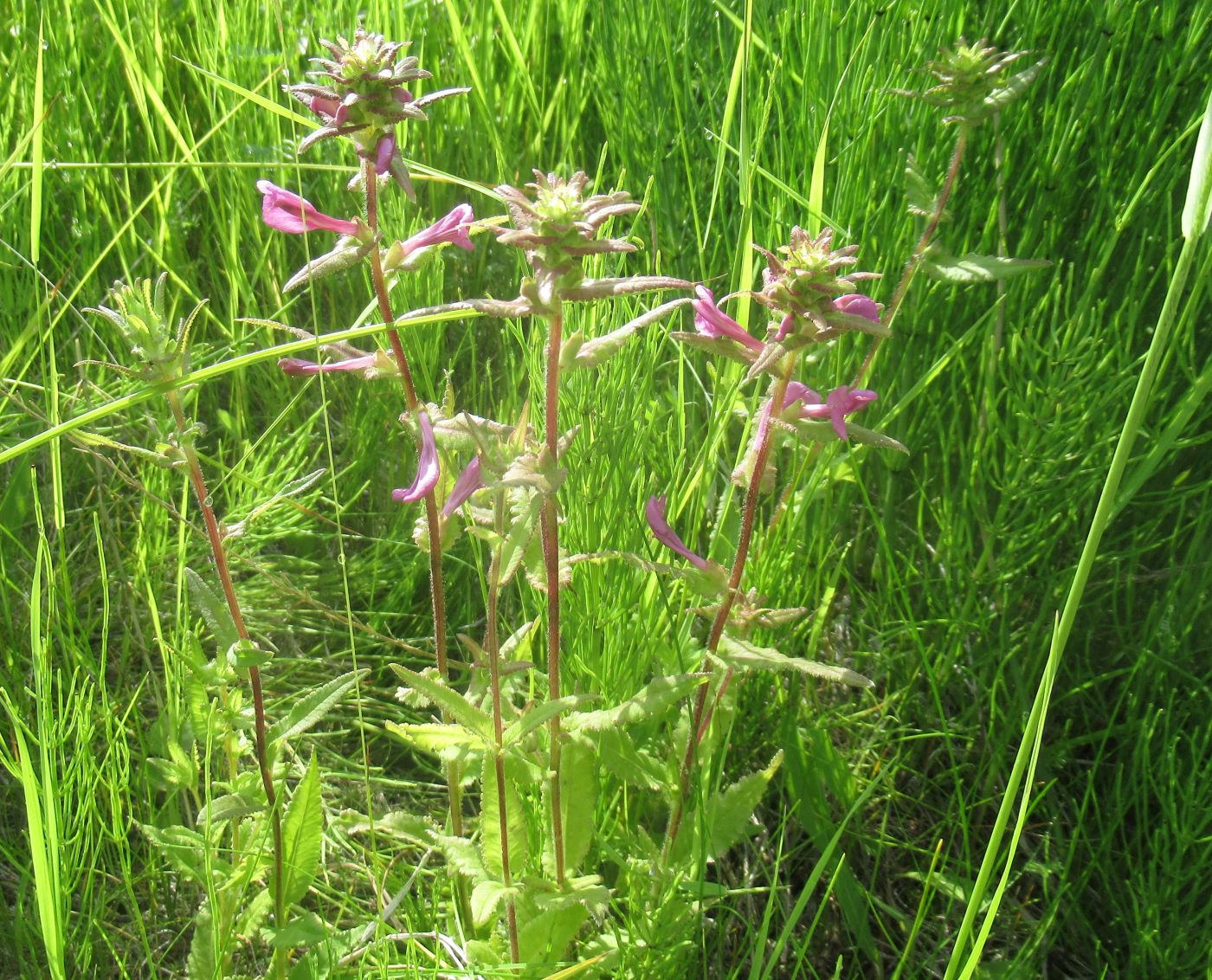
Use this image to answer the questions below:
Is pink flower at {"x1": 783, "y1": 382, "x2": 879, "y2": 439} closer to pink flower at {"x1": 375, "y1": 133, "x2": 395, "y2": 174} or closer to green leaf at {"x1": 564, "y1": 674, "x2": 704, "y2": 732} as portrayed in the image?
green leaf at {"x1": 564, "y1": 674, "x2": 704, "y2": 732}

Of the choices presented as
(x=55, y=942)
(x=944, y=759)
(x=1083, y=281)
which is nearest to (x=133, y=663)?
(x=55, y=942)

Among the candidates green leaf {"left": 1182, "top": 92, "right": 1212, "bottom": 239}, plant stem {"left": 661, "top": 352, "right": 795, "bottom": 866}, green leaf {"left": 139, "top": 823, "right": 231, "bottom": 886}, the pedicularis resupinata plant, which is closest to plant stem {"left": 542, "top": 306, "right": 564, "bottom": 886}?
the pedicularis resupinata plant

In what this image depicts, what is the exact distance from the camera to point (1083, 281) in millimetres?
1350

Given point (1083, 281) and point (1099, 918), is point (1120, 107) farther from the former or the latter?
point (1099, 918)

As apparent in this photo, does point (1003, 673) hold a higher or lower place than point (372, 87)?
lower

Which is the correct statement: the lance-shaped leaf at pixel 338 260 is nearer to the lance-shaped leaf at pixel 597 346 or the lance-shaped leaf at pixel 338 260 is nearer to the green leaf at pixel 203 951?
the lance-shaped leaf at pixel 597 346

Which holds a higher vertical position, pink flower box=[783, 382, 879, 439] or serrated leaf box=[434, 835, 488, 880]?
pink flower box=[783, 382, 879, 439]

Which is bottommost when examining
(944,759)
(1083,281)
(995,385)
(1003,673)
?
(944,759)

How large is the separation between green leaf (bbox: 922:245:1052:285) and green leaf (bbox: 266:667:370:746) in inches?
29.4

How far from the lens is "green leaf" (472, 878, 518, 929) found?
0.93 meters

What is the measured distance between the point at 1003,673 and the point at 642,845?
1.76ft

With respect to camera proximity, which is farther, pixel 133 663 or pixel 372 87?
pixel 133 663

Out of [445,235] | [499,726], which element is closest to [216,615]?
[499,726]

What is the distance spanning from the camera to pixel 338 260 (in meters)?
0.89
